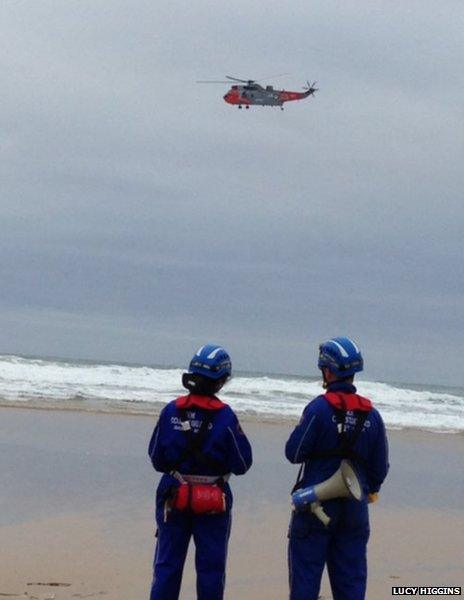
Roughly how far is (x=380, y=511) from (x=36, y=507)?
12.1 ft

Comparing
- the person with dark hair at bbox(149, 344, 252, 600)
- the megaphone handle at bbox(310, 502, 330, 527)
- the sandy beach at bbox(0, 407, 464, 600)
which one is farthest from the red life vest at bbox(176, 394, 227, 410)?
the sandy beach at bbox(0, 407, 464, 600)

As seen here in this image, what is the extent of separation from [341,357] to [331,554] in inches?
42.3

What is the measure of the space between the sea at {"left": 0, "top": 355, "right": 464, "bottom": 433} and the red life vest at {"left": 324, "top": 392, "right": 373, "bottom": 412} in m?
13.9

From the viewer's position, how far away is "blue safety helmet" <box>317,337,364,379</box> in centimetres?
536

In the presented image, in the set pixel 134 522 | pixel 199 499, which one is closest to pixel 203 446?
pixel 199 499

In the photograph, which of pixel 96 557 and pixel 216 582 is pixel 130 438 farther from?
pixel 216 582

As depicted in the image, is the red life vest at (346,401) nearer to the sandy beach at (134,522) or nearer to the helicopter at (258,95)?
the sandy beach at (134,522)

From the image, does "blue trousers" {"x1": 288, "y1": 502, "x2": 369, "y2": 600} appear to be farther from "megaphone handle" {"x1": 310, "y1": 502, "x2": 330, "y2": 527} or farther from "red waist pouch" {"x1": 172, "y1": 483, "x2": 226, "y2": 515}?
"red waist pouch" {"x1": 172, "y1": 483, "x2": 226, "y2": 515}

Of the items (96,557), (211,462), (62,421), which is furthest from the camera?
(62,421)

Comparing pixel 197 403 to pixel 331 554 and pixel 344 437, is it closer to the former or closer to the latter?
pixel 344 437

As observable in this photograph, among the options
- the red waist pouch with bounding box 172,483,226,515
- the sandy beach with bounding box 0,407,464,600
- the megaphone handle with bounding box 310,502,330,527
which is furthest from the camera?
the sandy beach with bounding box 0,407,464,600

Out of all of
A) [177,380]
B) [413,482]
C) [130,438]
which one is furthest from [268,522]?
[177,380]

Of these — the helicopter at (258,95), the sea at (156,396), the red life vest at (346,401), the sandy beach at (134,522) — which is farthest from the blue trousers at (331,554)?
the helicopter at (258,95)

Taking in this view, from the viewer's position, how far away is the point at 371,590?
7.36 m
